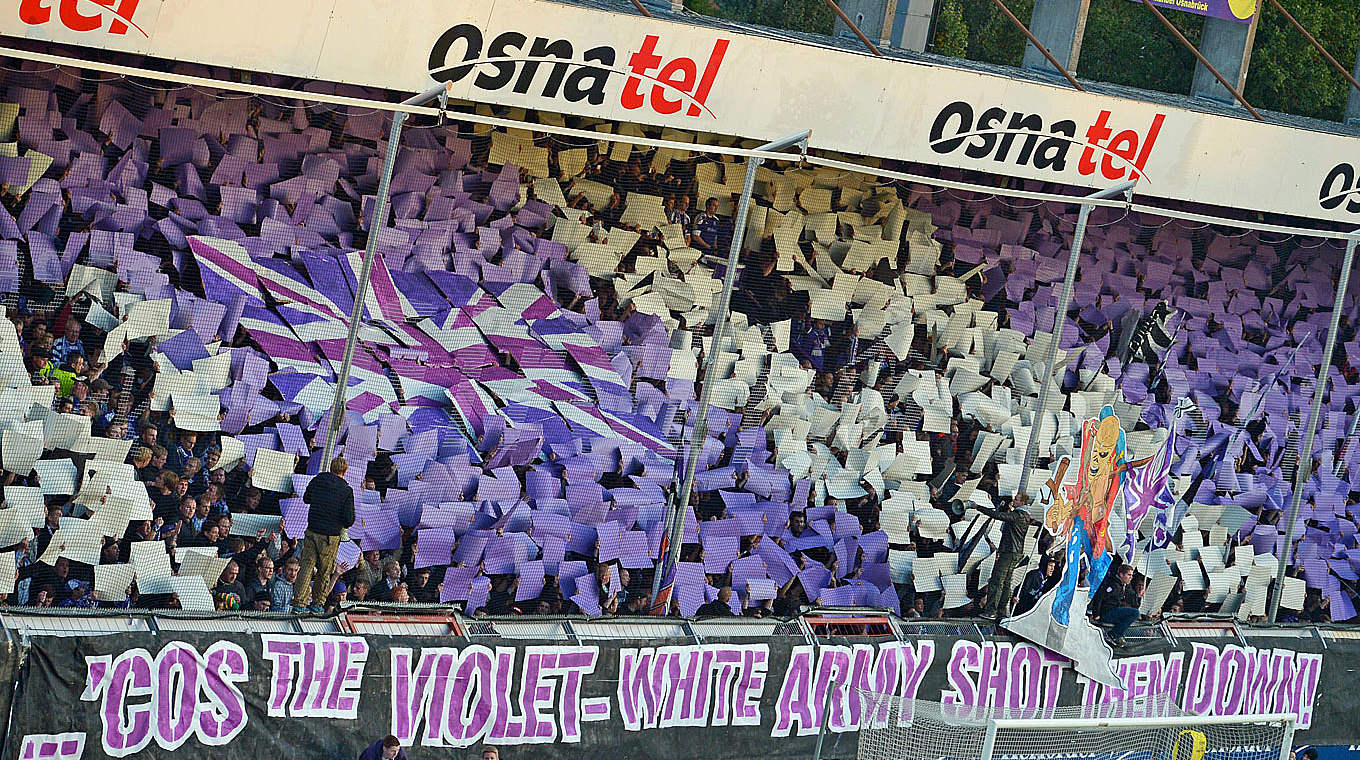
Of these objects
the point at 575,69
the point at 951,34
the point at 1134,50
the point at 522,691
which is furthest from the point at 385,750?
the point at 1134,50

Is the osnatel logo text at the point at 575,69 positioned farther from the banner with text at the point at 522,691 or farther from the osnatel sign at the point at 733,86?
the banner with text at the point at 522,691

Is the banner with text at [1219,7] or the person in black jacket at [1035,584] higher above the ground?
the banner with text at [1219,7]

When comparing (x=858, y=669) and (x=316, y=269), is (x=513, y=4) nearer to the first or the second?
(x=316, y=269)

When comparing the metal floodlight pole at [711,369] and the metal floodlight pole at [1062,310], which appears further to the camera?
the metal floodlight pole at [1062,310]

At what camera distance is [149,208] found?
10.7m

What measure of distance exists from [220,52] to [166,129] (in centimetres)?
103

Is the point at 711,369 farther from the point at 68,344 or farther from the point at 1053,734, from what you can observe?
the point at 68,344

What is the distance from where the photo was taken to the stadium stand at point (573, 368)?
1002 cm

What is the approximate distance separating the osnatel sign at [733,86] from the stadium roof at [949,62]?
0.27 meters

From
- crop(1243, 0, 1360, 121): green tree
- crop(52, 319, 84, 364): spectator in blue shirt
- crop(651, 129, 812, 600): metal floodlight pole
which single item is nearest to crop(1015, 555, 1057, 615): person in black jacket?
crop(651, 129, 812, 600): metal floodlight pole

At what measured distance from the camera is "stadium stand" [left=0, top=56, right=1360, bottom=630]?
1002cm

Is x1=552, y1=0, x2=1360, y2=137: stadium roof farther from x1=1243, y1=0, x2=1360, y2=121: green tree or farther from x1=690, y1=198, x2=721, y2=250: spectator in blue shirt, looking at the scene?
x1=1243, y1=0, x2=1360, y2=121: green tree

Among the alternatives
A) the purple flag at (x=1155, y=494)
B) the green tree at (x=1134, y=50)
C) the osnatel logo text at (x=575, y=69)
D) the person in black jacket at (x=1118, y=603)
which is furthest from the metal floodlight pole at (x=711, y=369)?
the green tree at (x=1134, y=50)

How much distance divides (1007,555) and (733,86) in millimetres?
4344
